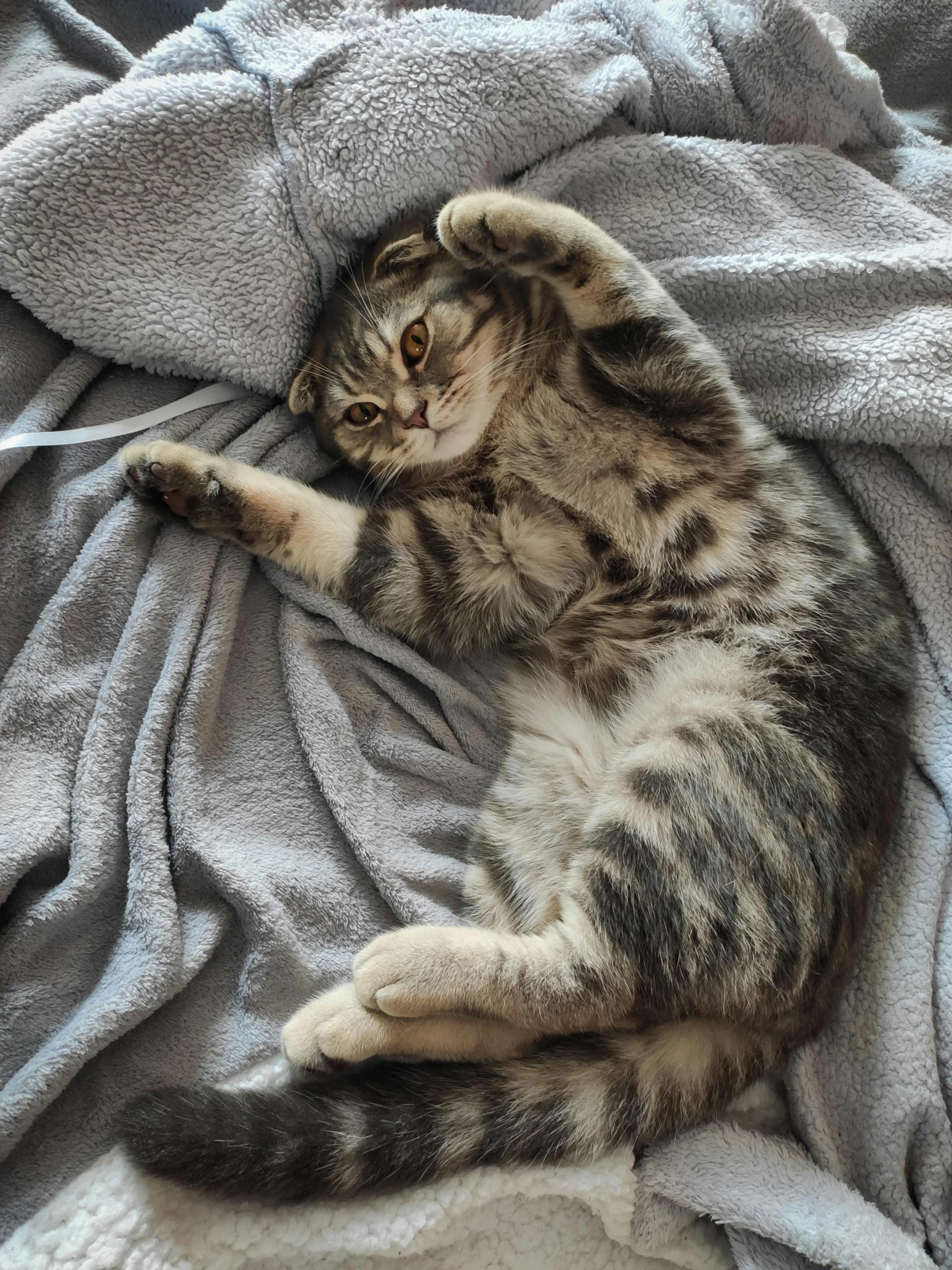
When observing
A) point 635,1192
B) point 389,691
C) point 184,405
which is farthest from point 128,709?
point 635,1192

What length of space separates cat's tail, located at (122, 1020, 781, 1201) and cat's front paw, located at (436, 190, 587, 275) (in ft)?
3.25

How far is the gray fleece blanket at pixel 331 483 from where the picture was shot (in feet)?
3.28

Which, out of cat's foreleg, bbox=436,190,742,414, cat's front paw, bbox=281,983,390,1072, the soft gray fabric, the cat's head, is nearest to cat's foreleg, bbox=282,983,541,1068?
cat's front paw, bbox=281,983,390,1072

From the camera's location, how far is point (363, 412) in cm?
125

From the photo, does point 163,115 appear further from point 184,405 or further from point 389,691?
point 389,691

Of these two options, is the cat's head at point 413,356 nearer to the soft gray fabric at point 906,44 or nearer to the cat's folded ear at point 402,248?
the cat's folded ear at point 402,248

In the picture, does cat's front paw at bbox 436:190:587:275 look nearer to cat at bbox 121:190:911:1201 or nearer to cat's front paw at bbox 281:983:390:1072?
cat at bbox 121:190:911:1201

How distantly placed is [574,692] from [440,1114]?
1.83ft

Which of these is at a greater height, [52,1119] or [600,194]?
[600,194]

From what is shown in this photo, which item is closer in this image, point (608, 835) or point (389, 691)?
point (608, 835)

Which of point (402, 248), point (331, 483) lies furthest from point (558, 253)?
point (331, 483)

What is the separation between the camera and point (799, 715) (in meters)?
1.05

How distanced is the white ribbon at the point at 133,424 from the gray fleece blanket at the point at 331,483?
23mm

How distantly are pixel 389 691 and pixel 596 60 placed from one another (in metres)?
0.98
